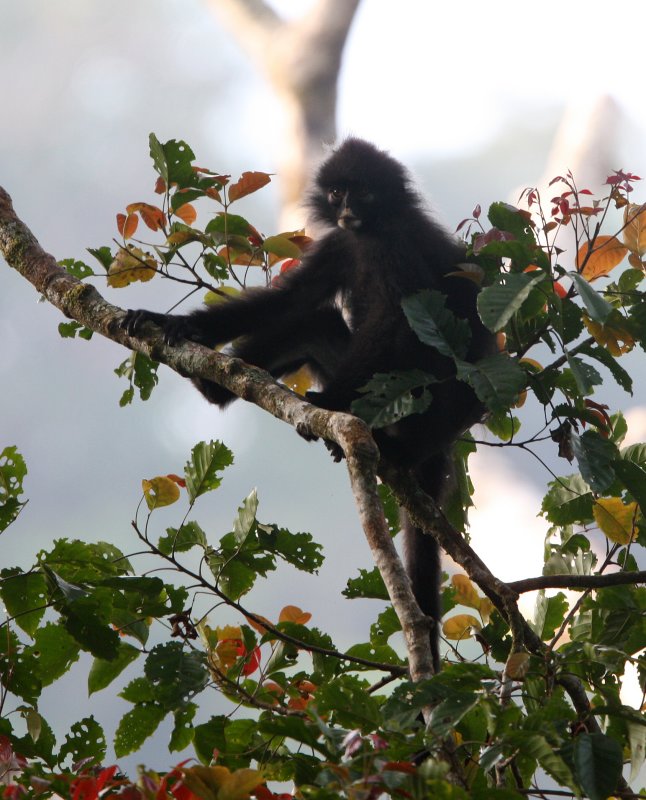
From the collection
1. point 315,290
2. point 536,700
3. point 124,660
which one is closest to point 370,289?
point 315,290

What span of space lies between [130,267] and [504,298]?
1445 mm

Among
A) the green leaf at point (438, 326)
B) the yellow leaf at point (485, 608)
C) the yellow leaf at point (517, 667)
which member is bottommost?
the yellow leaf at point (517, 667)

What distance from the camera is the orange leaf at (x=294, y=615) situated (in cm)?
259

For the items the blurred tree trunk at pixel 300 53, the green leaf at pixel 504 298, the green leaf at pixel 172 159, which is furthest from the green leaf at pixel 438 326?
the blurred tree trunk at pixel 300 53

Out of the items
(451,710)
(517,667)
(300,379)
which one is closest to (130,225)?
(300,379)

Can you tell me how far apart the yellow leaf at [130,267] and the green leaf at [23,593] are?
120cm

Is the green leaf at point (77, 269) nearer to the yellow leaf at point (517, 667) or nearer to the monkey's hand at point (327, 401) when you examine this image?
the monkey's hand at point (327, 401)

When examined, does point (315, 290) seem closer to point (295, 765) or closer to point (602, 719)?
point (602, 719)

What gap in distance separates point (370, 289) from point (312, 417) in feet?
4.99

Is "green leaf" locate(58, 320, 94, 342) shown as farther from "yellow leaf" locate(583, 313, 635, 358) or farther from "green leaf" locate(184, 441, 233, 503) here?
"yellow leaf" locate(583, 313, 635, 358)

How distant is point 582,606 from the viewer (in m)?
2.47

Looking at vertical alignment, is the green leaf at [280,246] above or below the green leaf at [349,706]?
above

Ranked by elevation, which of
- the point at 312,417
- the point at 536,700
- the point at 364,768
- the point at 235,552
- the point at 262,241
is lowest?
the point at 364,768

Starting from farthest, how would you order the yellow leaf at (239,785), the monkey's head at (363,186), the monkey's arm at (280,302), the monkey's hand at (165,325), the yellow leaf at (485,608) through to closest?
1. the monkey's head at (363,186)
2. the monkey's arm at (280,302)
3. the monkey's hand at (165,325)
4. the yellow leaf at (485,608)
5. the yellow leaf at (239,785)
